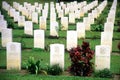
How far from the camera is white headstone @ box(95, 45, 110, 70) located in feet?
38.3

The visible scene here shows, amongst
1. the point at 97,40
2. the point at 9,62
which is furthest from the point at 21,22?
the point at 9,62

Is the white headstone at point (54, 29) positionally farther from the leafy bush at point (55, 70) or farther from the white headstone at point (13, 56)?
the leafy bush at point (55, 70)

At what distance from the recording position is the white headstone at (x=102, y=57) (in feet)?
38.3

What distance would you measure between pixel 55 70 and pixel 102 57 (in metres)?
1.53

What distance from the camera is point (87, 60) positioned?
11.4 m

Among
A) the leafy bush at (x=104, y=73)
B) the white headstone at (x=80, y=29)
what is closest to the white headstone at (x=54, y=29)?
the white headstone at (x=80, y=29)

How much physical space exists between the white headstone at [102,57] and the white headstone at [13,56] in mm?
2468

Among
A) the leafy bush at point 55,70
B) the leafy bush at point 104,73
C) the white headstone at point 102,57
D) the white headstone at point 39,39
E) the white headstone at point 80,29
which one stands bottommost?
the leafy bush at point 104,73

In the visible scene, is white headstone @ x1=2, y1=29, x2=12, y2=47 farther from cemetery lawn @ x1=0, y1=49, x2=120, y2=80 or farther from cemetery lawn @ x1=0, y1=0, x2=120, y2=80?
cemetery lawn @ x1=0, y1=49, x2=120, y2=80

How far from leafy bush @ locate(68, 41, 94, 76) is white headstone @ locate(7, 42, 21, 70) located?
170cm

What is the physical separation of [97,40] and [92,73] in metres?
5.29

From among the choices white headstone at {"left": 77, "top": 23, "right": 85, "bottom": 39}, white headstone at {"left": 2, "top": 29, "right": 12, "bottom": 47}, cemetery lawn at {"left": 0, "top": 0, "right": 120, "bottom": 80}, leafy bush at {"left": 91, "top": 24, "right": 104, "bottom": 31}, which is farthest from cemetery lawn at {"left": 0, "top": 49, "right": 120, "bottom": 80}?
leafy bush at {"left": 91, "top": 24, "right": 104, "bottom": 31}

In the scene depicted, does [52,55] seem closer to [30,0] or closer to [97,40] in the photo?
[97,40]

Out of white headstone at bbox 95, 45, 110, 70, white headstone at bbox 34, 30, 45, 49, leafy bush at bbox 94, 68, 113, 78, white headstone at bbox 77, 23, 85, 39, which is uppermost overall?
white headstone at bbox 77, 23, 85, 39
